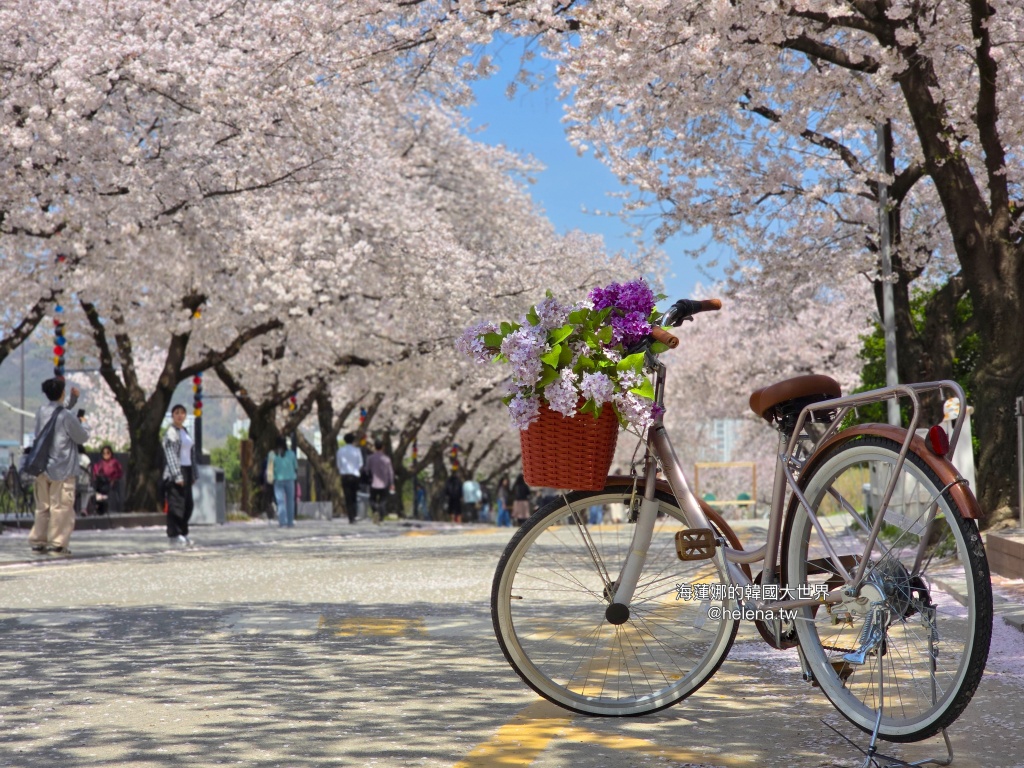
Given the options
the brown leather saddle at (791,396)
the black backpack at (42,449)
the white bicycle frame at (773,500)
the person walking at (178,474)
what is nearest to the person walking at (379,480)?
the person walking at (178,474)

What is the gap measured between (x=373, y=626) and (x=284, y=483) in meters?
18.1

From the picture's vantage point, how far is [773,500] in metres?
4.43

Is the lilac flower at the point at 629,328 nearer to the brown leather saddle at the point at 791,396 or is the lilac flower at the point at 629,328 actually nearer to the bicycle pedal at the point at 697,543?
the brown leather saddle at the point at 791,396

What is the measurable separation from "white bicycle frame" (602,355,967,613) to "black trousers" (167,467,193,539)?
13882 mm

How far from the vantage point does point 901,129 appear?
18.8 metres

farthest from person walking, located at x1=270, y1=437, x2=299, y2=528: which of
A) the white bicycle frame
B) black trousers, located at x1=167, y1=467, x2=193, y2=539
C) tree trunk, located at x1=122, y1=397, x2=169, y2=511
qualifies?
the white bicycle frame

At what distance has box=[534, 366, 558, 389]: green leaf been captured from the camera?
4.54 meters

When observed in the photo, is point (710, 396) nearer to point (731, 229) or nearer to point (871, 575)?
point (731, 229)

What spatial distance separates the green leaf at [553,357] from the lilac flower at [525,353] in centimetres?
4

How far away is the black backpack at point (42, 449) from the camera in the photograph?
13969 mm

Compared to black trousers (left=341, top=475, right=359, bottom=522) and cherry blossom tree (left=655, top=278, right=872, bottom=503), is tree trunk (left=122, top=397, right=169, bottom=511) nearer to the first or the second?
black trousers (left=341, top=475, right=359, bottom=522)

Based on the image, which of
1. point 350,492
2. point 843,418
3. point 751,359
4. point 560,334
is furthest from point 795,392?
point 751,359

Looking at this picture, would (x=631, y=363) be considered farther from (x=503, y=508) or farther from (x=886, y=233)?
(x=503, y=508)

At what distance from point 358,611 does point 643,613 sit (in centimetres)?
395
